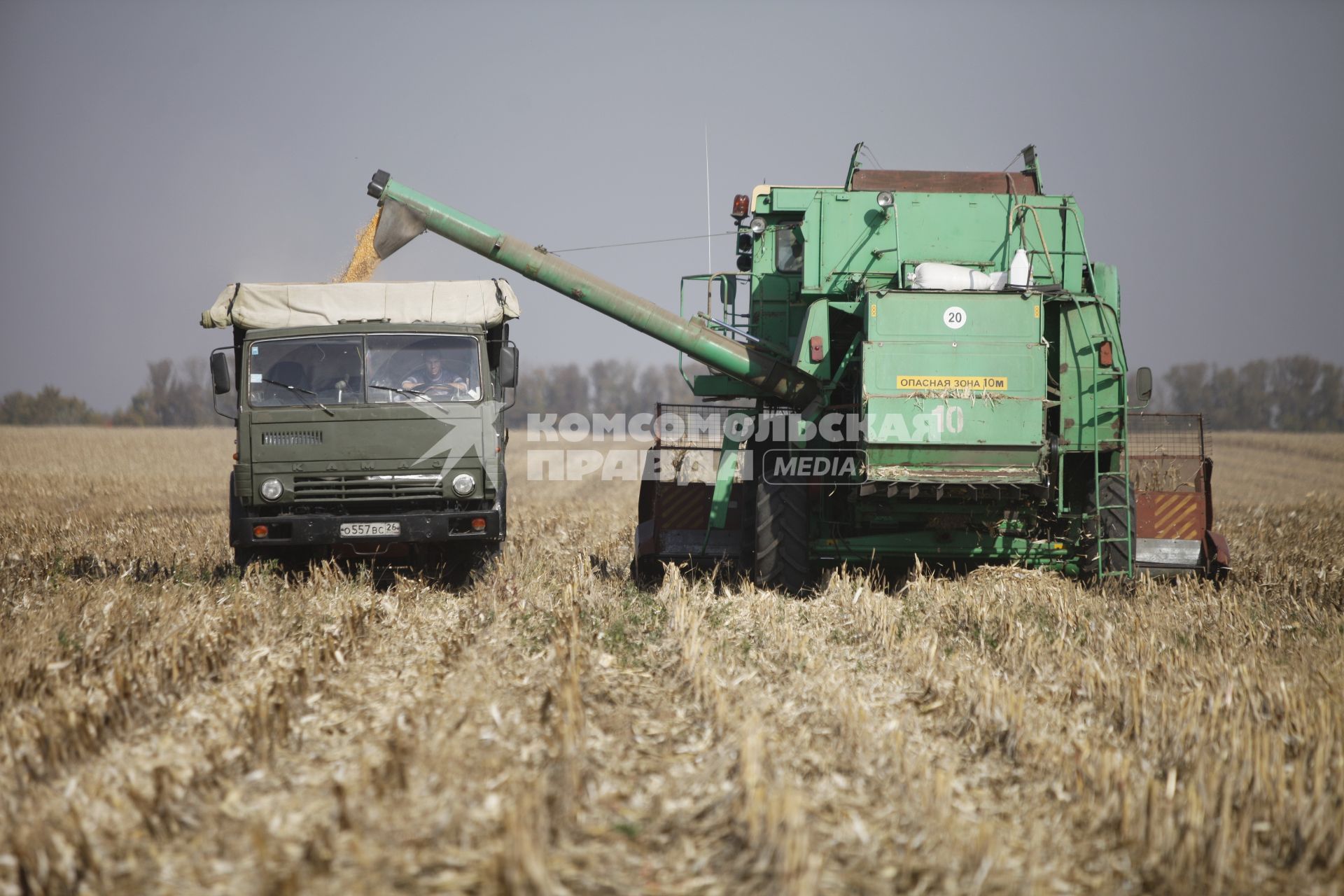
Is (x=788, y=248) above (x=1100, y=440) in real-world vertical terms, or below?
above

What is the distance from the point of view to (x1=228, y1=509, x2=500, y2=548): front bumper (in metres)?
8.68

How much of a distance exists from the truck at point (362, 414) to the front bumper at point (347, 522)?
0.04 ft

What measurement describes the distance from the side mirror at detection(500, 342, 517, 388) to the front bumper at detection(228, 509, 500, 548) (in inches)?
42.6

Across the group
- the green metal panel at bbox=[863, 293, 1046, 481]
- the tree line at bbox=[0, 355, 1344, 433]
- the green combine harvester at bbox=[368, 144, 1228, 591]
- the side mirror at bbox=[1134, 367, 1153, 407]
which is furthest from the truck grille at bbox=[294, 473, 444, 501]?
the tree line at bbox=[0, 355, 1344, 433]

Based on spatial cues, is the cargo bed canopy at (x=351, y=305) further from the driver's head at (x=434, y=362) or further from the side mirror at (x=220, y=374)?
the side mirror at (x=220, y=374)

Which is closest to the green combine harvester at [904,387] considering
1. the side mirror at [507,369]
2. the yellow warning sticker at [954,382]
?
the yellow warning sticker at [954,382]

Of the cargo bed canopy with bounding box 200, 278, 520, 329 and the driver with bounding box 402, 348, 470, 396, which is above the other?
the cargo bed canopy with bounding box 200, 278, 520, 329

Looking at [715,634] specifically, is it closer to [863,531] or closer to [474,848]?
[863,531]

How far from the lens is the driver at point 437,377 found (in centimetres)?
911

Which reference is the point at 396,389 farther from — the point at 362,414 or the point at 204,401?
the point at 204,401

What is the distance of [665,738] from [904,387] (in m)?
3.88

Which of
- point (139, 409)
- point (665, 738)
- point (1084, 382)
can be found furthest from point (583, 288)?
point (139, 409)

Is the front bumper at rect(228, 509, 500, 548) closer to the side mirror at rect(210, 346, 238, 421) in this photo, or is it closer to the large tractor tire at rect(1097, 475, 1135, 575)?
the side mirror at rect(210, 346, 238, 421)

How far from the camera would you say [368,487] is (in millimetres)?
8820
